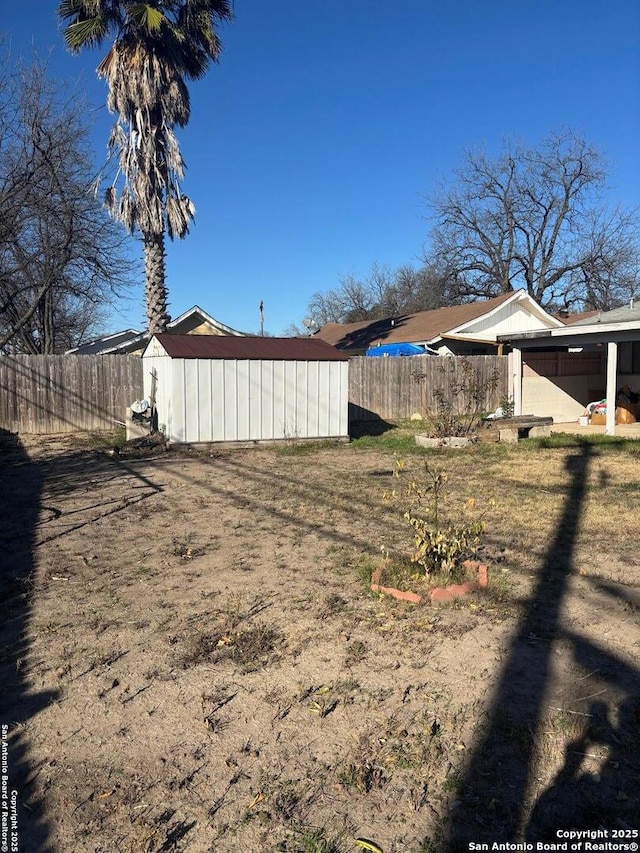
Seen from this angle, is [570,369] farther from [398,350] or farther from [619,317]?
[398,350]

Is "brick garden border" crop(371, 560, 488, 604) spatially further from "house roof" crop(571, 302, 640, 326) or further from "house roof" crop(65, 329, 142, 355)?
"house roof" crop(65, 329, 142, 355)

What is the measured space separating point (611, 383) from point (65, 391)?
41.1 feet

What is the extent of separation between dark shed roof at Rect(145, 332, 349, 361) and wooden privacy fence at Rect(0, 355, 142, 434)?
144 inches

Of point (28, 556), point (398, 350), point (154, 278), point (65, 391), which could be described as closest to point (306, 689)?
point (28, 556)

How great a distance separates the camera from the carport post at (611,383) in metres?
12.8

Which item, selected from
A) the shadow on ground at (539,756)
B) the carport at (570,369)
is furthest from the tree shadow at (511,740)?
the carport at (570,369)

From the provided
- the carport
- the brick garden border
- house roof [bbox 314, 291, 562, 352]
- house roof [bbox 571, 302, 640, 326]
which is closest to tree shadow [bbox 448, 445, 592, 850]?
the brick garden border

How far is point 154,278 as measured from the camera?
1698 centimetres

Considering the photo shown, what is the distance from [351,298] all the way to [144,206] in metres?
34.1

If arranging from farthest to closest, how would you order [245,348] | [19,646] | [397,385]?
[397,385], [245,348], [19,646]

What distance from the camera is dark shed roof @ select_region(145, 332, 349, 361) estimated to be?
12.1 metres

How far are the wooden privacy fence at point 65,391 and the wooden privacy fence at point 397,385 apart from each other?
6.29m

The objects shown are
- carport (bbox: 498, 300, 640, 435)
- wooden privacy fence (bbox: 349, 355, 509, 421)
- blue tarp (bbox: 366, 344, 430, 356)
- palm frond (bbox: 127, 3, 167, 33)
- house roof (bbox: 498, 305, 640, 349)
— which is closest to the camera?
house roof (bbox: 498, 305, 640, 349)

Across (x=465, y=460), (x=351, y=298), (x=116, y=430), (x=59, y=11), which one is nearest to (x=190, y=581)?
(x=465, y=460)
